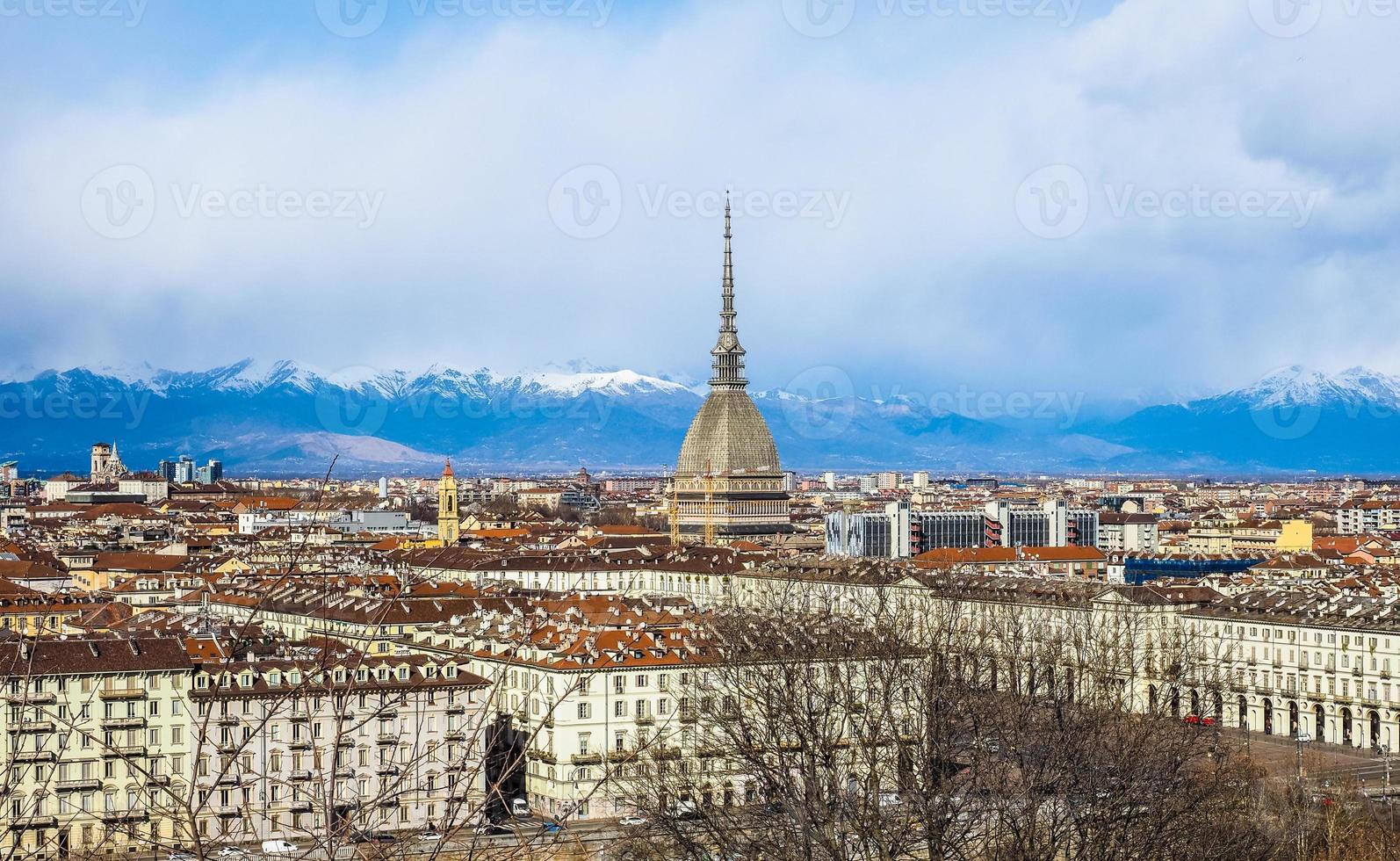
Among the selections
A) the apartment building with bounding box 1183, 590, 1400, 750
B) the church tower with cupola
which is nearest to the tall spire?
the church tower with cupola

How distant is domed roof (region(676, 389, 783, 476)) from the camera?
416 ft

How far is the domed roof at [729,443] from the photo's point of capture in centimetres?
12669

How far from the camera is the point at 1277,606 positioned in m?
62.8

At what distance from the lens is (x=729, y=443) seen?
419 ft

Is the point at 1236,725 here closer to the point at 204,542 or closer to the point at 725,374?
the point at 204,542

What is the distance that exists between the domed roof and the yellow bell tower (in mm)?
16427

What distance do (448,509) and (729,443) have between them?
19622 millimetres

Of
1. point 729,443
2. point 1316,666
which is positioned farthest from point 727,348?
point 1316,666

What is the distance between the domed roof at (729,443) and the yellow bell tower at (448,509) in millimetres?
16427

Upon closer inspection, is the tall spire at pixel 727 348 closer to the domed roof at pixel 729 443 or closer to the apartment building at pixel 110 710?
the domed roof at pixel 729 443

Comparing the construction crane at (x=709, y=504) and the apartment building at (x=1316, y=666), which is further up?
the construction crane at (x=709, y=504)

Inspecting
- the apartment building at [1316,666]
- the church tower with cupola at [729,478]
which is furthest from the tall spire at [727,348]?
the apartment building at [1316,666]

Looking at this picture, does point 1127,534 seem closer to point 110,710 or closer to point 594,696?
point 594,696

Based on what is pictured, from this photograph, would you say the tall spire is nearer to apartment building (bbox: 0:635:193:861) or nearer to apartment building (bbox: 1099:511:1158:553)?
apartment building (bbox: 1099:511:1158:553)
